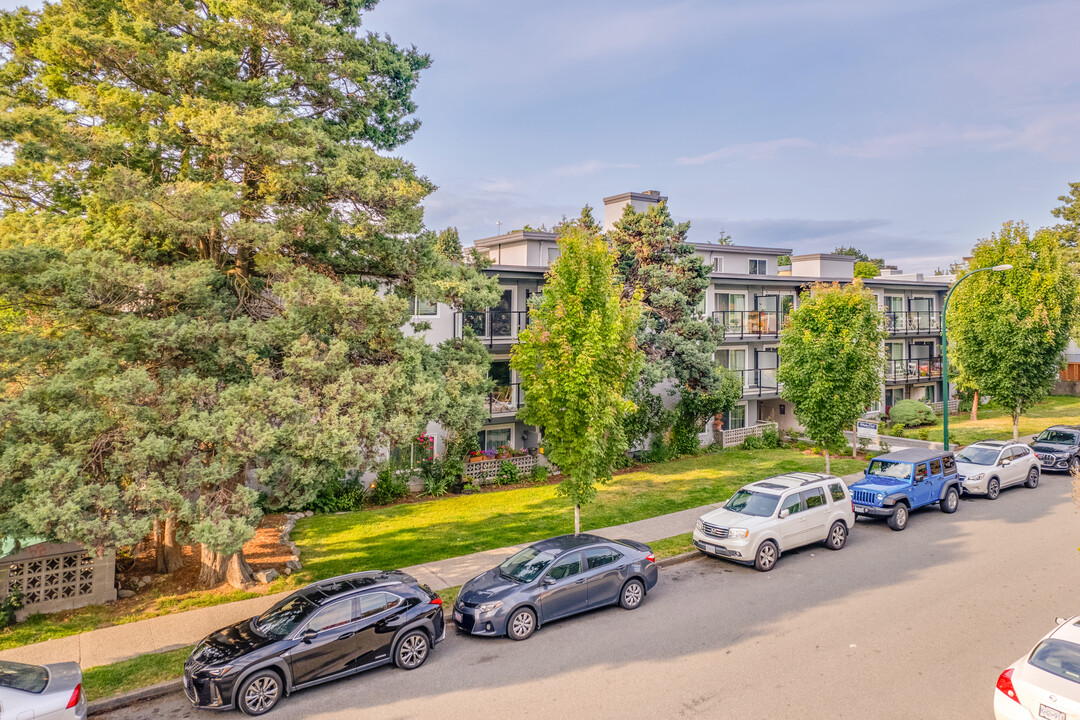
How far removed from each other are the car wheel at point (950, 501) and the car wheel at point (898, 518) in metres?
2.36

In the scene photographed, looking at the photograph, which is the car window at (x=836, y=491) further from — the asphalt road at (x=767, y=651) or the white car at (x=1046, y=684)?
the white car at (x=1046, y=684)

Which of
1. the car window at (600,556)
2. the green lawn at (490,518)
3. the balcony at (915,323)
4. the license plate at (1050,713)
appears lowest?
the green lawn at (490,518)

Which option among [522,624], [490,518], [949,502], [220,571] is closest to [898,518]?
[949,502]

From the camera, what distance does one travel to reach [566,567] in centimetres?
1144

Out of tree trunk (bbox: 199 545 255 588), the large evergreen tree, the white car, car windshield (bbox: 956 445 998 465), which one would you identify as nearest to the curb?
the large evergreen tree

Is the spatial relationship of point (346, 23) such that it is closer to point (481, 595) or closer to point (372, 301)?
point (372, 301)

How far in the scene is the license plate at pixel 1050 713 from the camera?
670 centimetres

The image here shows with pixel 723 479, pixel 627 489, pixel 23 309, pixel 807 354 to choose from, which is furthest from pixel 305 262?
pixel 723 479

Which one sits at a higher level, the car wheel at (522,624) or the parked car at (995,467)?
the parked car at (995,467)

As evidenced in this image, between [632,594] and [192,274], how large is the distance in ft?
33.9

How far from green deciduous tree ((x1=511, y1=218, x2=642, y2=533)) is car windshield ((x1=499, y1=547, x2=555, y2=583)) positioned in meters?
2.49

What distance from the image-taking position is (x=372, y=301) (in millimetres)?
12305

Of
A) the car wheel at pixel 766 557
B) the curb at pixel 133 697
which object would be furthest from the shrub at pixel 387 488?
the car wheel at pixel 766 557

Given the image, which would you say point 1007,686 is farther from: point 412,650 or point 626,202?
point 626,202
